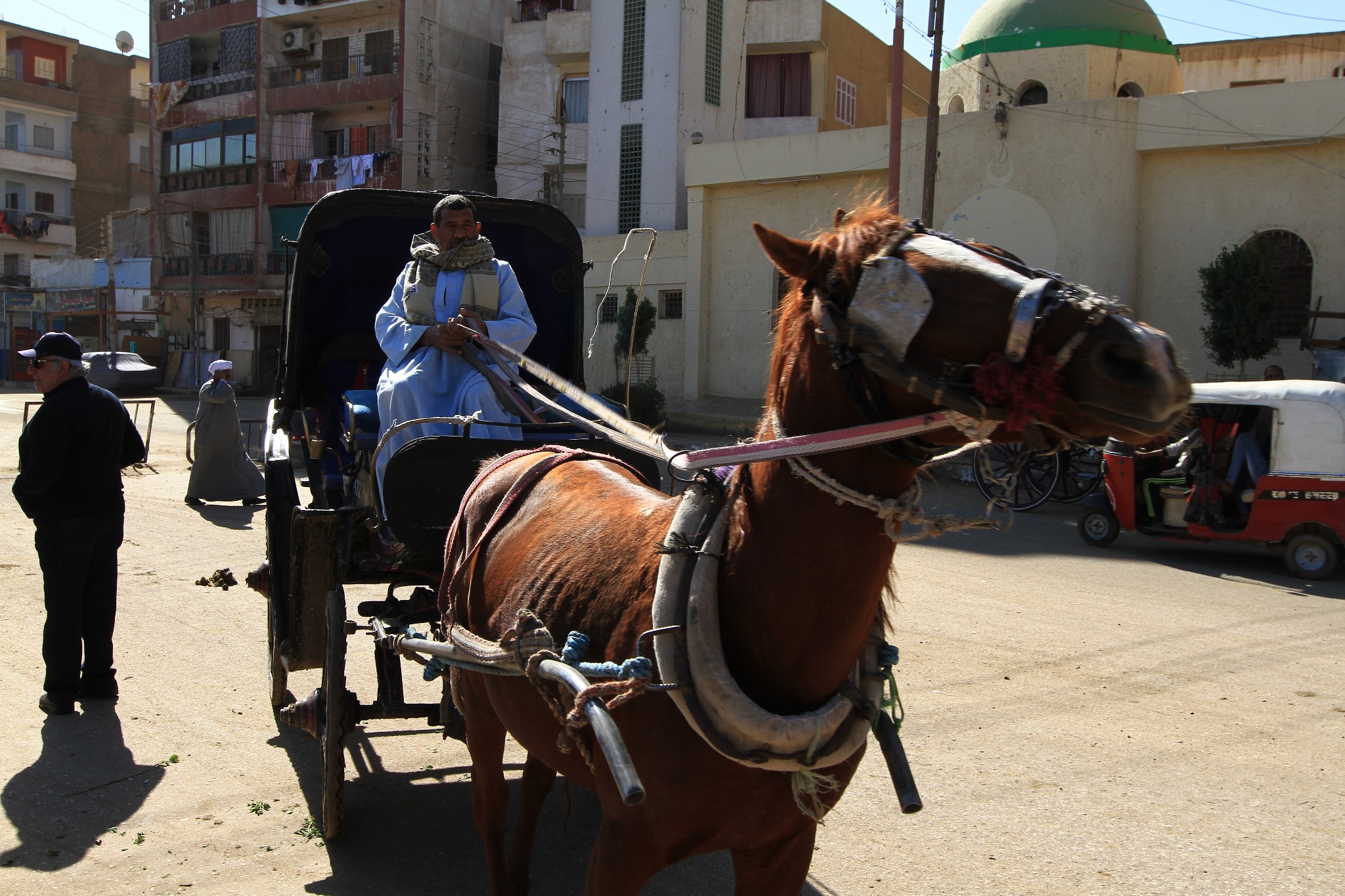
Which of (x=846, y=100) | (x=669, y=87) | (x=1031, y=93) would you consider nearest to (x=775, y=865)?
(x=1031, y=93)

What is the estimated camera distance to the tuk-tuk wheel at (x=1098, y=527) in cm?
1152

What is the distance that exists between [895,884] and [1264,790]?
2044 millimetres

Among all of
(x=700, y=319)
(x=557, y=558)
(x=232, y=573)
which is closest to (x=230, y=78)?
(x=700, y=319)

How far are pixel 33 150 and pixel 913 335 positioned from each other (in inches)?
2241

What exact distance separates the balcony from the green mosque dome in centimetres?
1927

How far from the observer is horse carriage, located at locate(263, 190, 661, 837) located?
389 cm

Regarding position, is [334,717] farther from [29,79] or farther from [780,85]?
[29,79]

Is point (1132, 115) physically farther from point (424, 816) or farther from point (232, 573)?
point (424, 816)

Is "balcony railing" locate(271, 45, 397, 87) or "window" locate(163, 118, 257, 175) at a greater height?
"balcony railing" locate(271, 45, 397, 87)

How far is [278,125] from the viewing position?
3744cm

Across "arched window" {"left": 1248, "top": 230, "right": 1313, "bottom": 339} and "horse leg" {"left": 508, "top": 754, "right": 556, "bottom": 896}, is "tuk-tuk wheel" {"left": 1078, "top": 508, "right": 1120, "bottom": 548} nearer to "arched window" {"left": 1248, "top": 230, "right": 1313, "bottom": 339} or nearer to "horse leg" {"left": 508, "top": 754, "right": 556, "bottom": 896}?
"arched window" {"left": 1248, "top": 230, "right": 1313, "bottom": 339}

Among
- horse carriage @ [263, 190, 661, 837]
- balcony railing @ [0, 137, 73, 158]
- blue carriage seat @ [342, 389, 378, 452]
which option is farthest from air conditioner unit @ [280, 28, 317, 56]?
blue carriage seat @ [342, 389, 378, 452]

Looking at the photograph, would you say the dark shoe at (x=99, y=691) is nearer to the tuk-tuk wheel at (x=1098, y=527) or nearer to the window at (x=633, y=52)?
the tuk-tuk wheel at (x=1098, y=527)

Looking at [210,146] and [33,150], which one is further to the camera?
[33,150]
